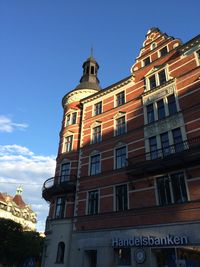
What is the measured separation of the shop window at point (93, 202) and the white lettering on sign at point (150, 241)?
3.67 meters

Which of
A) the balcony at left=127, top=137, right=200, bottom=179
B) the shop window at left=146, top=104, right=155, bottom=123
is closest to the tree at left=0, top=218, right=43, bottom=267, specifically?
the balcony at left=127, top=137, right=200, bottom=179

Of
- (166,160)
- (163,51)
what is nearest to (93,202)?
(166,160)

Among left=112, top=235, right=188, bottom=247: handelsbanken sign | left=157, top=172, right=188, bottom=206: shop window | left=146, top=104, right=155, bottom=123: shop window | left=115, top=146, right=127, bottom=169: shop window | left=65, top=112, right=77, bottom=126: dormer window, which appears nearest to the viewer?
left=112, top=235, right=188, bottom=247: handelsbanken sign

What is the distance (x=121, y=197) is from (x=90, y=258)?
5738 millimetres

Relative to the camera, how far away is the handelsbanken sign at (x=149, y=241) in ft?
55.6

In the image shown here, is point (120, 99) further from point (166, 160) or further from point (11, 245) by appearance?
point (11, 245)

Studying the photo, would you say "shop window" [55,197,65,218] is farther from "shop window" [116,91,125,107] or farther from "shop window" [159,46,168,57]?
"shop window" [159,46,168,57]

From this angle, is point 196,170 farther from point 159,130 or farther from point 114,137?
point 114,137

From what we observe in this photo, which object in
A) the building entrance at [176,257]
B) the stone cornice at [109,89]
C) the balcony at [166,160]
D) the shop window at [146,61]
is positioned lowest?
the building entrance at [176,257]

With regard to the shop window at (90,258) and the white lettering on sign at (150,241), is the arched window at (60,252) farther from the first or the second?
the white lettering on sign at (150,241)

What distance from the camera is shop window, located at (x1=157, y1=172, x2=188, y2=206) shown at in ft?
60.9

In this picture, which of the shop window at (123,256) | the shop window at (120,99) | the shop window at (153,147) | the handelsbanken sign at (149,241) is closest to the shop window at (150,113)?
the shop window at (153,147)

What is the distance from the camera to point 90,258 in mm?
21500

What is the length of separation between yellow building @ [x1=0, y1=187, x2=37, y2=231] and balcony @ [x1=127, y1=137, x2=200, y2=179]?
223 ft
